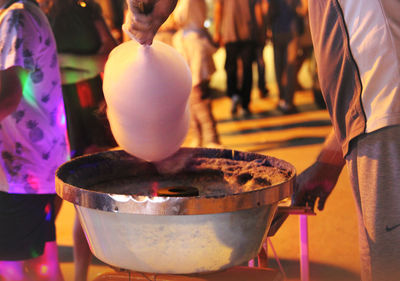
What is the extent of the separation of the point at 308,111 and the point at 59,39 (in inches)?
212

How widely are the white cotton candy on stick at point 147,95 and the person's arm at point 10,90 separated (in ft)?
1.56

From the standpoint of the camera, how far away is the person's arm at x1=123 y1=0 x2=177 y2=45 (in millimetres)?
1338

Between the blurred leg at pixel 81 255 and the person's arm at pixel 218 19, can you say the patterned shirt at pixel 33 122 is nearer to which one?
the blurred leg at pixel 81 255

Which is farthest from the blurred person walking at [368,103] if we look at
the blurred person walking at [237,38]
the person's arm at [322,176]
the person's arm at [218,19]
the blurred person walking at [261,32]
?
the blurred person walking at [261,32]

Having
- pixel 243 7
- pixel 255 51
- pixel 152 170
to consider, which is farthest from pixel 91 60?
pixel 255 51

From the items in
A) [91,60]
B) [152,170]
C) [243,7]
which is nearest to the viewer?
[152,170]

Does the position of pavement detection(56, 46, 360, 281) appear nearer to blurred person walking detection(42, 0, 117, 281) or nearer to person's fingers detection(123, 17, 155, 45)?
blurred person walking detection(42, 0, 117, 281)

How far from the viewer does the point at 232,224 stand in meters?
1.29

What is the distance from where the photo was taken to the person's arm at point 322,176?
1654mm

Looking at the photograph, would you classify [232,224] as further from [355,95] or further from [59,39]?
[59,39]

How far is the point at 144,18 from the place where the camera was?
135cm

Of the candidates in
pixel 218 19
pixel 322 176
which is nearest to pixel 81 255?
pixel 322 176

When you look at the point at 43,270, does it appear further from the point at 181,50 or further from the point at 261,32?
the point at 261,32

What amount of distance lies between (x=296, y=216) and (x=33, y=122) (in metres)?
2.21
